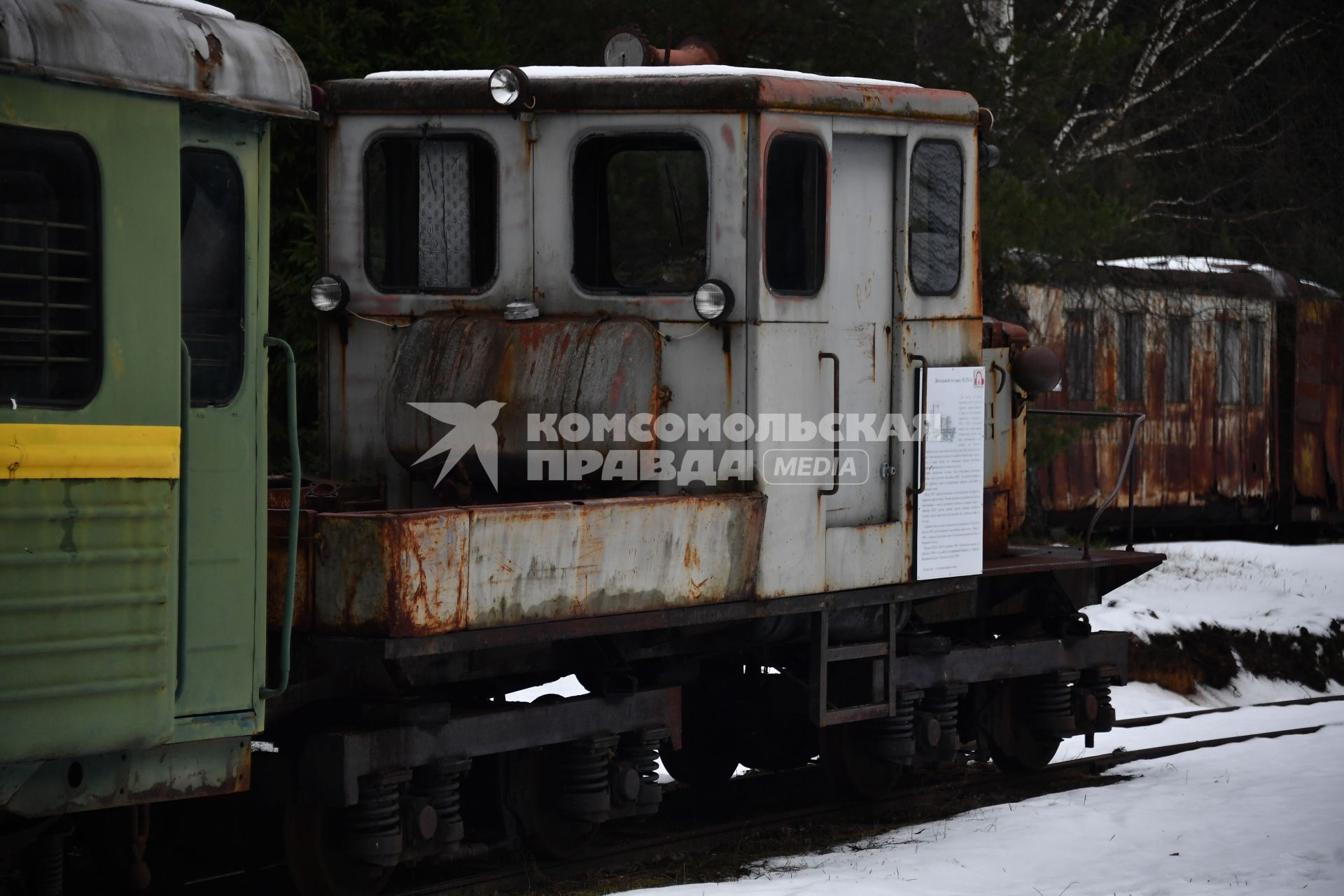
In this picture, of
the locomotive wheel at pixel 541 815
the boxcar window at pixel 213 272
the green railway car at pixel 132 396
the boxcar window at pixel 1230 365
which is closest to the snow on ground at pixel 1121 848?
the locomotive wheel at pixel 541 815

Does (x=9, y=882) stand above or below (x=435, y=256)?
below

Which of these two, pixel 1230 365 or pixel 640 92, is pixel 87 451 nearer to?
pixel 640 92

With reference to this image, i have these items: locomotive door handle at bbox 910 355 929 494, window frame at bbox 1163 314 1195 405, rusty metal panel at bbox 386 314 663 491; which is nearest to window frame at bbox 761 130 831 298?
rusty metal panel at bbox 386 314 663 491

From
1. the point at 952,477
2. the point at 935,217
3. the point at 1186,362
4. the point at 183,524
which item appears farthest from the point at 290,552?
the point at 1186,362

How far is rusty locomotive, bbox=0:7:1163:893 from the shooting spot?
591cm

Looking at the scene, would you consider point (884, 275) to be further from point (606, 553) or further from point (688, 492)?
point (606, 553)

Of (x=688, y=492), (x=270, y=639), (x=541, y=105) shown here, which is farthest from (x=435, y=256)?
(x=270, y=639)

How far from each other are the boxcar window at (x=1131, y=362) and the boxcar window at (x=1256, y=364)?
2.02 metres

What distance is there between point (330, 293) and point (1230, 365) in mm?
14962

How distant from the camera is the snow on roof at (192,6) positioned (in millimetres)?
5711

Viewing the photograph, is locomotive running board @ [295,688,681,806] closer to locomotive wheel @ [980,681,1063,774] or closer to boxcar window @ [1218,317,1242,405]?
locomotive wheel @ [980,681,1063,774]

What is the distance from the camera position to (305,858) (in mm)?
7078

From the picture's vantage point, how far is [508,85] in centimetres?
795

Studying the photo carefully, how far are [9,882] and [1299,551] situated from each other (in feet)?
54.7
